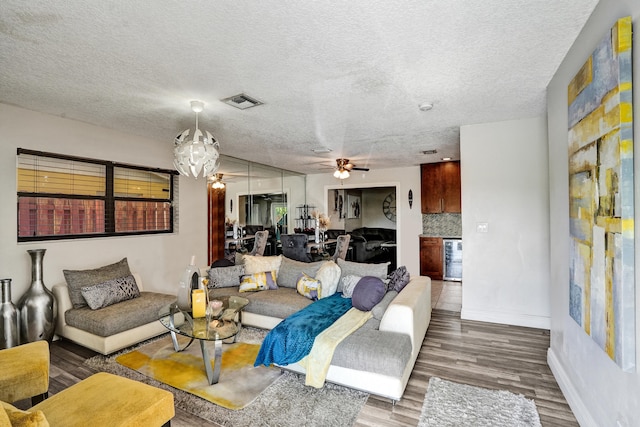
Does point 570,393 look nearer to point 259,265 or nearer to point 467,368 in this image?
point 467,368

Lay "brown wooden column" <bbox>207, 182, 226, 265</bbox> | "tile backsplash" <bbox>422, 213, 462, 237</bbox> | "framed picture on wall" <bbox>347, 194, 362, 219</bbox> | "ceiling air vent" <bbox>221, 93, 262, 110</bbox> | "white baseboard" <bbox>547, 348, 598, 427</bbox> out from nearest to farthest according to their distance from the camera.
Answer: "white baseboard" <bbox>547, 348, 598, 427</bbox>
"ceiling air vent" <bbox>221, 93, 262, 110</bbox>
"brown wooden column" <bbox>207, 182, 226, 265</bbox>
"tile backsplash" <bbox>422, 213, 462, 237</bbox>
"framed picture on wall" <bbox>347, 194, 362, 219</bbox>

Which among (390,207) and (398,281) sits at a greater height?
(390,207)

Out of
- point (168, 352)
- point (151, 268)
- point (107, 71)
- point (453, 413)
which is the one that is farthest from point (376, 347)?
point (151, 268)

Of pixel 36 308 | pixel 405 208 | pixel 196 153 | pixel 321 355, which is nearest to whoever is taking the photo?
pixel 321 355

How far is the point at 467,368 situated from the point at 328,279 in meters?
1.63

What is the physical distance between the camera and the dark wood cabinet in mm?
6578

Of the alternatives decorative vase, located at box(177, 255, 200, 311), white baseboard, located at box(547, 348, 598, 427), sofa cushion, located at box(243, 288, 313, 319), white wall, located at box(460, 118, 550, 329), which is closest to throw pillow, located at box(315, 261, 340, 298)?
sofa cushion, located at box(243, 288, 313, 319)

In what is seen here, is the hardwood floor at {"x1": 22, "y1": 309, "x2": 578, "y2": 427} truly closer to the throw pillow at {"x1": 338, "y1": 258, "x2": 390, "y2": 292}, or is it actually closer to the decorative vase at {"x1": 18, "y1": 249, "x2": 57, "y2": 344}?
the decorative vase at {"x1": 18, "y1": 249, "x2": 57, "y2": 344}

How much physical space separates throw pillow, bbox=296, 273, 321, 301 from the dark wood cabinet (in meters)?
3.79

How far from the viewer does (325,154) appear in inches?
226

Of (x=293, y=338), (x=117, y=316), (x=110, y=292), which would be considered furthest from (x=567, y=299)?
(x=110, y=292)

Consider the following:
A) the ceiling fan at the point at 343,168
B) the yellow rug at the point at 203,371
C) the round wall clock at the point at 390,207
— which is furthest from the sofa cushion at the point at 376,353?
the round wall clock at the point at 390,207

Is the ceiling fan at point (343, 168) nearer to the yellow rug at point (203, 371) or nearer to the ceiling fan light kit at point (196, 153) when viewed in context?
the ceiling fan light kit at point (196, 153)

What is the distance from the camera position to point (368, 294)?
3049 mm
